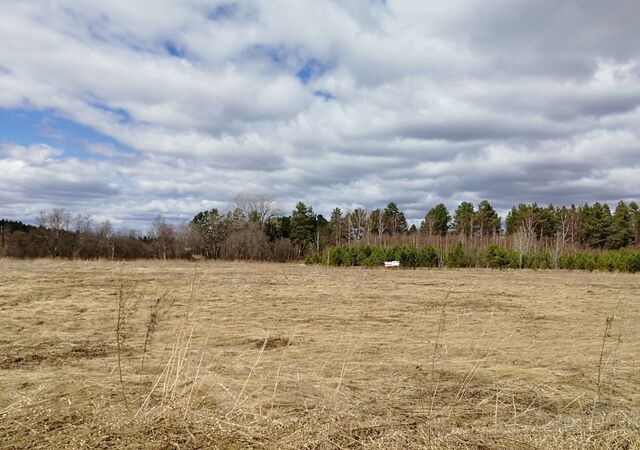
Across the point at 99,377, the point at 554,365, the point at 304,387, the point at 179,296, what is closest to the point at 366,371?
the point at 304,387

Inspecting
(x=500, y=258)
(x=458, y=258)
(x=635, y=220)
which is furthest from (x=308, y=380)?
(x=635, y=220)

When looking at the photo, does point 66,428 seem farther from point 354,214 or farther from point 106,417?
point 354,214

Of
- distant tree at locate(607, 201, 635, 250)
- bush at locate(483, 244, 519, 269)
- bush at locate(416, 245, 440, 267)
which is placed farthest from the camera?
distant tree at locate(607, 201, 635, 250)

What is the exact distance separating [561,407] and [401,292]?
46.0 feet

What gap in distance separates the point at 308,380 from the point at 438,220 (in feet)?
302

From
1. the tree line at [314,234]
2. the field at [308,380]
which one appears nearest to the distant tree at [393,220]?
the tree line at [314,234]

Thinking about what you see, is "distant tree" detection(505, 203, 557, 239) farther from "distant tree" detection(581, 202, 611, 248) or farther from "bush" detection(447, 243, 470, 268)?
"bush" detection(447, 243, 470, 268)

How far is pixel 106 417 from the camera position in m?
3.63

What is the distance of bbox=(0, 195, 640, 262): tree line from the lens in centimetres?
6069

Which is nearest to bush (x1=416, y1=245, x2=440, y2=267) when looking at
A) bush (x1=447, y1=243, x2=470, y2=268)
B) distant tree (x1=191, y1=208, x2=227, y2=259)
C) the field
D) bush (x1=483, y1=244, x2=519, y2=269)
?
bush (x1=447, y1=243, x2=470, y2=268)

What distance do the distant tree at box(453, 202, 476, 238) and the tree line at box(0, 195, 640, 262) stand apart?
0.67 feet

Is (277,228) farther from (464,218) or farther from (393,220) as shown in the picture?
(464,218)

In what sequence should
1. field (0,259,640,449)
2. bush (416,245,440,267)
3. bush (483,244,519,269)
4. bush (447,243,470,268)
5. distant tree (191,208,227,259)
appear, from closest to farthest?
1. field (0,259,640,449)
2. bush (416,245,440,267)
3. bush (483,244,519,269)
4. bush (447,243,470,268)
5. distant tree (191,208,227,259)

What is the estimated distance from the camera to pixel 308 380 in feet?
17.5
